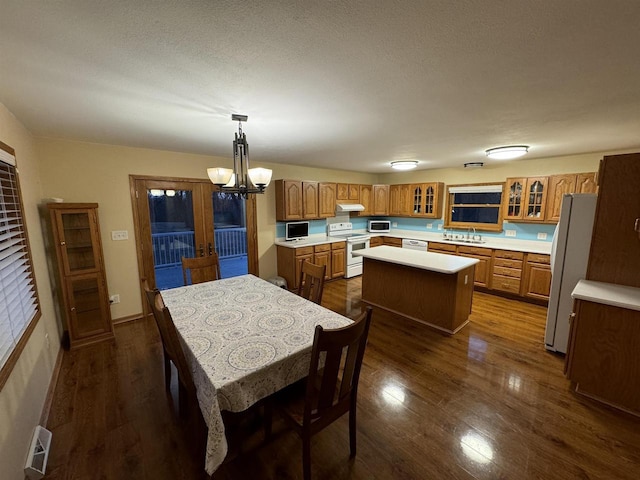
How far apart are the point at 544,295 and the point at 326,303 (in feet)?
10.6

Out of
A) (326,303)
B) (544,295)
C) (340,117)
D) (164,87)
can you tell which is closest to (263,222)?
(326,303)

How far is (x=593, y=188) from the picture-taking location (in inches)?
146

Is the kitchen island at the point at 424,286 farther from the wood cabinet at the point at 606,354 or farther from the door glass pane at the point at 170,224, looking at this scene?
the door glass pane at the point at 170,224

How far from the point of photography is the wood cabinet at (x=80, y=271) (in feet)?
8.99

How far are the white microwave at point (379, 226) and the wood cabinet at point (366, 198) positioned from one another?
0.28 meters

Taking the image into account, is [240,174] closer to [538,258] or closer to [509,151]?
[509,151]

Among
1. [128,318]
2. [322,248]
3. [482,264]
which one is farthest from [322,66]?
[482,264]

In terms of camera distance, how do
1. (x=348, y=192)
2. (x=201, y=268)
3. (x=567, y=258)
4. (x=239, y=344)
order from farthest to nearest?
(x=348, y=192) < (x=201, y=268) < (x=567, y=258) < (x=239, y=344)

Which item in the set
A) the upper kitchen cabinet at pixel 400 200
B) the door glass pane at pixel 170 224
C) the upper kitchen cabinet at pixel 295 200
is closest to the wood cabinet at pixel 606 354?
the upper kitchen cabinet at pixel 295 200

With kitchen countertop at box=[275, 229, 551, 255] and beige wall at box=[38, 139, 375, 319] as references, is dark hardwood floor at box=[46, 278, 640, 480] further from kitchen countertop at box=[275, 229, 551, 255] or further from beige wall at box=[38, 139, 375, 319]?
kitchen countertop at box=[275, 229, 551, 255]

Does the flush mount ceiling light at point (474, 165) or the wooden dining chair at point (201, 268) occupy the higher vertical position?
the flush mount ceiling light at point (474, 165)

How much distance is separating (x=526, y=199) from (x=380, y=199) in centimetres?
271

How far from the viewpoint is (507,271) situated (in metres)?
4.23

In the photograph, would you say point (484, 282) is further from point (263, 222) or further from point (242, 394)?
point (242, 394)
